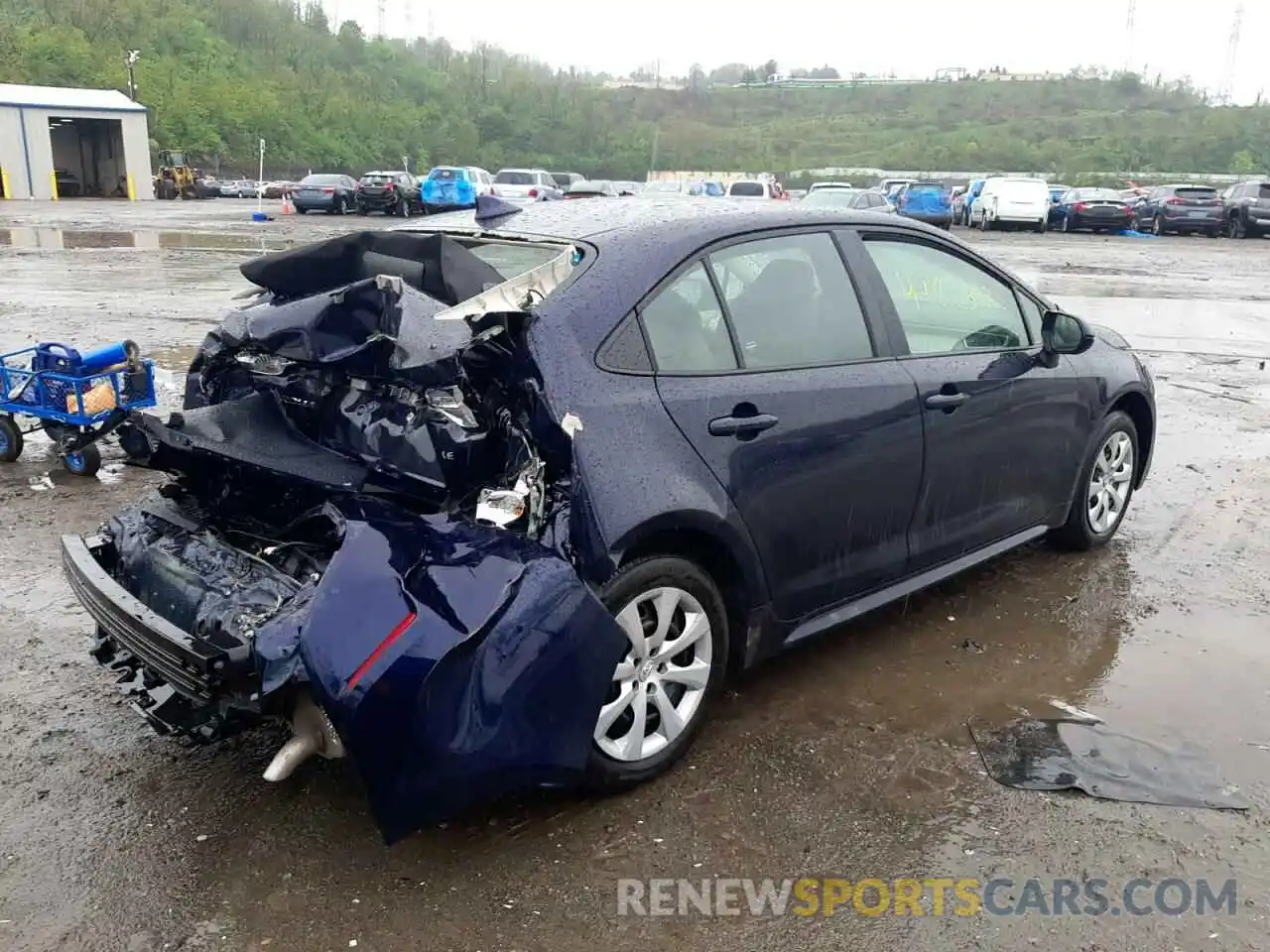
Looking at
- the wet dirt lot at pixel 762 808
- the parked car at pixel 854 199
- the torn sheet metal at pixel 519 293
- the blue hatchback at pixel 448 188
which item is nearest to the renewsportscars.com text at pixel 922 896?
the wet dirt lot at pixel 762 808

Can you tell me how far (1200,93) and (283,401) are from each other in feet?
443

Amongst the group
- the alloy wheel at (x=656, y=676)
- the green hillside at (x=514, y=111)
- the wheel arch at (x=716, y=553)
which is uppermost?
the green hillside at (x=514, y=111)

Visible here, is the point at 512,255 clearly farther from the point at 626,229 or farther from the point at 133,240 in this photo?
the point at 133,240

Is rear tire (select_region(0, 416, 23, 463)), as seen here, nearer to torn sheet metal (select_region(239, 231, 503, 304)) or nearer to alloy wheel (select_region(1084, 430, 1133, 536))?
torn sheet metal (select_region(239, 231, 503, 304))

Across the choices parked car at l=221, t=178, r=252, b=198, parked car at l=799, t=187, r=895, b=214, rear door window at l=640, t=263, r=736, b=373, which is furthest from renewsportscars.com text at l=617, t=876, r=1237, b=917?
parked car at l=221, t=178, r=252, b=198

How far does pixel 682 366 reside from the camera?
340 centimetres

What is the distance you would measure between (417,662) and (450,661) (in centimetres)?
8

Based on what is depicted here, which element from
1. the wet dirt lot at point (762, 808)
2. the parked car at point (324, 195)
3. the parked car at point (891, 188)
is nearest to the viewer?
the wet dirt lot at point (762, 808)

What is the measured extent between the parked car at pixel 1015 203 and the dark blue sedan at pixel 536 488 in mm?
30451

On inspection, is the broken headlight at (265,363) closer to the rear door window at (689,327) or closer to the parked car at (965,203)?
the rear door window at (689,327)

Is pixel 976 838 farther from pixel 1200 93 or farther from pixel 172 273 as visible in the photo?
pixel 1200 93


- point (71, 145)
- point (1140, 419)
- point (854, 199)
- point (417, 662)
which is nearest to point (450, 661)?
point (417, 662)

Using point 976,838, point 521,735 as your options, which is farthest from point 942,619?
point 521,735

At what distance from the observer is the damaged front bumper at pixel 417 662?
2.65 m
